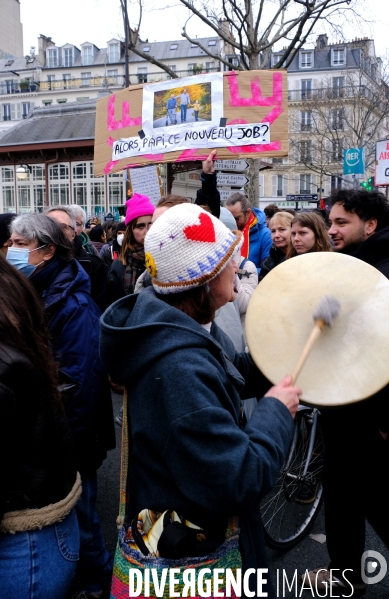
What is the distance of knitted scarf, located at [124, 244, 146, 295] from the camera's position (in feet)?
13.2

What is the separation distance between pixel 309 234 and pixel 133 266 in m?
1.43

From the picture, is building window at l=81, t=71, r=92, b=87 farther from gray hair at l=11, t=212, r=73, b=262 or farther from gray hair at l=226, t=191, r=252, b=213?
gray hair at l=11, t=212, r=73, b=262

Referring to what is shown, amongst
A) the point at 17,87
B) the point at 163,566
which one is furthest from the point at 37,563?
the point at 17,87

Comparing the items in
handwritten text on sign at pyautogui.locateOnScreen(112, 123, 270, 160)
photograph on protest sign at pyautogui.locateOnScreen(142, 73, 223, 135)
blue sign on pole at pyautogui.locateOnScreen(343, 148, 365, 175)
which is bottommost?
handwritten text on sign at pyautogui.locateOnScreen(112, 123, 270, 160)

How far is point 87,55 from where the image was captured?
2682 inches

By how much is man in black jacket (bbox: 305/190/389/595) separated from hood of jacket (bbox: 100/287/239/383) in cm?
109

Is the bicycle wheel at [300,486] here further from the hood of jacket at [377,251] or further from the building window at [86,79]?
the building window at [86,79]

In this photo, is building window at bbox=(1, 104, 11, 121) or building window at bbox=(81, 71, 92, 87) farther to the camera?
building window at bbox=(1, 104, 11, 121)

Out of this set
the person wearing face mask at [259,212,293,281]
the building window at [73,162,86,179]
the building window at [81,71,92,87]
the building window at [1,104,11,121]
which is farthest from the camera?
the building window at [1,104,11,121]

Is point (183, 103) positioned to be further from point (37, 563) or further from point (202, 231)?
point (37, 563)

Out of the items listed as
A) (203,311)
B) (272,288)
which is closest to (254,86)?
(272,288)

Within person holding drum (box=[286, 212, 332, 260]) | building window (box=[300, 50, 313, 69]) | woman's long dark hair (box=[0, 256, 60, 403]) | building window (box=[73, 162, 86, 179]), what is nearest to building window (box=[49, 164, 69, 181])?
building window (box=[73, 162, 86, 179])

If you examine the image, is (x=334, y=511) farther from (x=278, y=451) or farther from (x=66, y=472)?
(x=66, y=472)

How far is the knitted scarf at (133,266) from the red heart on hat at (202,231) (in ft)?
8.11
